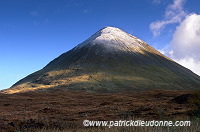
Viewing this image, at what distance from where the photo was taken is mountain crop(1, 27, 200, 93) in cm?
8981

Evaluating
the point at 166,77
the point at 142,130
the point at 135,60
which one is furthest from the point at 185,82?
the point at 142,130

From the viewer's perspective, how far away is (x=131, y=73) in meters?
109

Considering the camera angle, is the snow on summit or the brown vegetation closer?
the brown vegetation

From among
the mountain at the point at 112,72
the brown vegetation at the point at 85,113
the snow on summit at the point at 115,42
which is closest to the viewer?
the brown vegetation at the point at 85,113

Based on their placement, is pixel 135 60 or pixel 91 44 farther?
pixel 91 44

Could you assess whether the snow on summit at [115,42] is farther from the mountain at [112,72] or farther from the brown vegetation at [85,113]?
the brown vegetation at [85,113]

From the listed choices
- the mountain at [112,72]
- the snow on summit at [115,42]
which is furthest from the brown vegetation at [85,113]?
the snow on summit at [115,42]

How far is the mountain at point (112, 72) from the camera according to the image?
89.8 meters

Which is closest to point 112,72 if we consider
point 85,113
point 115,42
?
point 115,42

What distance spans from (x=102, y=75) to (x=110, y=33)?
7294cm

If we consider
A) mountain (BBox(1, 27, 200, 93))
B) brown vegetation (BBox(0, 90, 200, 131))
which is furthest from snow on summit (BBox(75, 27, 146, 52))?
brown vegetation (BBox(0, 90, 200, 131))

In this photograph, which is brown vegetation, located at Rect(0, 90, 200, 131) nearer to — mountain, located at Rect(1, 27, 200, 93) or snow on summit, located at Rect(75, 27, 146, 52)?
mountain, located at Rect(1, 27, 200, 93)

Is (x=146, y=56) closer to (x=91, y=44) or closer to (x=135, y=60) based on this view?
(x=135, y=60)

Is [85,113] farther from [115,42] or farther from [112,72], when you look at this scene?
[115,42]
